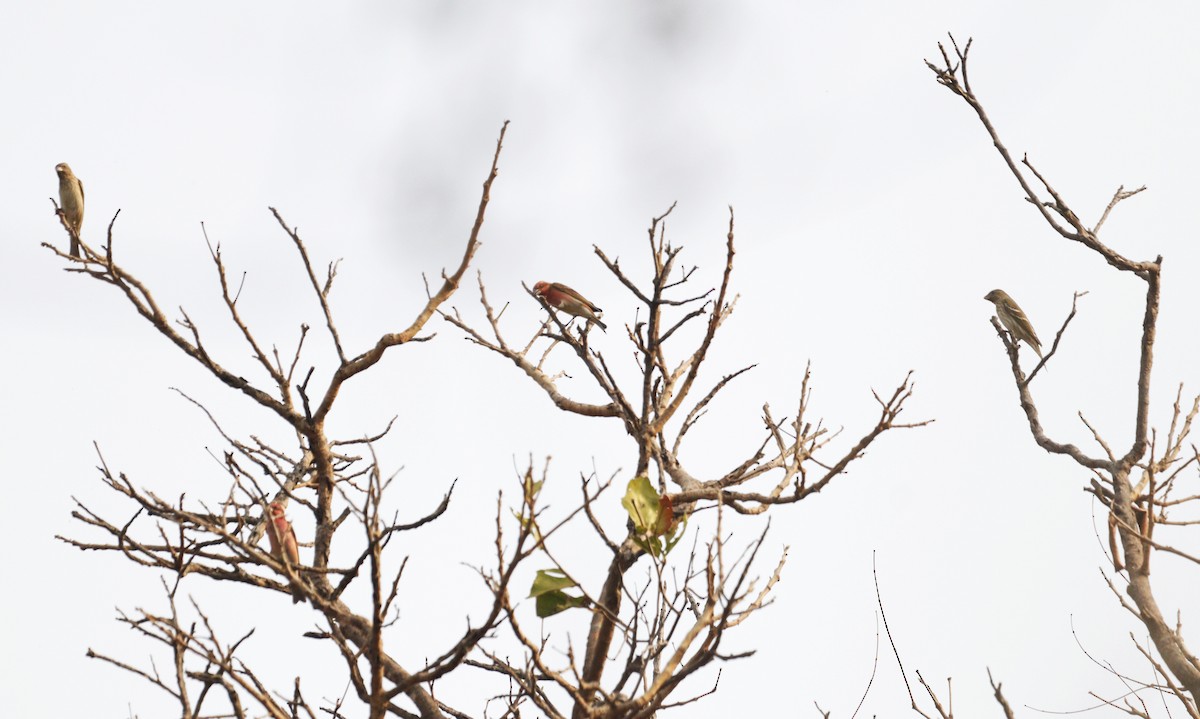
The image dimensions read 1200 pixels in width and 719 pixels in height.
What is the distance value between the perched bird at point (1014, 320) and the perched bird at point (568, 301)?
368cm

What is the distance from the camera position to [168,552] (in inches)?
174

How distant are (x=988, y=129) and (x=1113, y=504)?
1963 millimetres

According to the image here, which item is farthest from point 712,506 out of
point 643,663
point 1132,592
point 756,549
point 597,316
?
point 597,316

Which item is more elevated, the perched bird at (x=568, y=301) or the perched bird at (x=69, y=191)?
the perched bird at (x=69, y=191)

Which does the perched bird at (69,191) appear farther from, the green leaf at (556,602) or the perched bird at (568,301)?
the green leaf at (556,602)

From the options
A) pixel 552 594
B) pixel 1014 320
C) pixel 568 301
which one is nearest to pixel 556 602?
pixel 552 594

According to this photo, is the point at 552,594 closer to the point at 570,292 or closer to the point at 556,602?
the point at 556,602

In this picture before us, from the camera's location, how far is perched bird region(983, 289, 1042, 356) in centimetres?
987

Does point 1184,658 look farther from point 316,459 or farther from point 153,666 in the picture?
point 153,666

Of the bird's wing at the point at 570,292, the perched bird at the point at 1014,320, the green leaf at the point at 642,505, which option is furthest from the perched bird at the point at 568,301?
the green leaf at the point at 642,505

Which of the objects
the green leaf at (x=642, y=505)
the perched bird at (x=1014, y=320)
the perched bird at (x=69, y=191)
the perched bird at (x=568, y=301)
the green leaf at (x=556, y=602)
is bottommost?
the green leaf at (x=556, y=602)

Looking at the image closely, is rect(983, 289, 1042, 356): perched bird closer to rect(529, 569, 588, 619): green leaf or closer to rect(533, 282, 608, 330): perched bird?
rect(533, 282, 608, 330): perched bird

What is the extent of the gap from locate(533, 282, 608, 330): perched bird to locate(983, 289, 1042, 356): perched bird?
145 inches

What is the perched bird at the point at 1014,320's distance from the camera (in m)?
9.87
